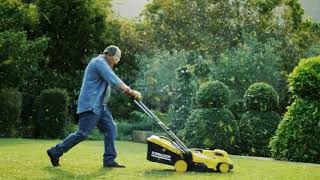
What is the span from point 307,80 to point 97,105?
5380 mm

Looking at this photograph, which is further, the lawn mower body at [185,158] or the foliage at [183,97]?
the foliage at [183,97]

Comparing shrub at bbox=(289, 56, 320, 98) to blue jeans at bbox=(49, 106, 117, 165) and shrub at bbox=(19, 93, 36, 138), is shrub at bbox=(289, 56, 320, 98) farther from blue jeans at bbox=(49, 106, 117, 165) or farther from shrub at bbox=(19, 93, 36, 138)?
shrub at bbox=(19, 93, 36, 138)

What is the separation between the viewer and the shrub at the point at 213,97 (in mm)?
15203

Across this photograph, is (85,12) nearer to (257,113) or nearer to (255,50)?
(255,50)

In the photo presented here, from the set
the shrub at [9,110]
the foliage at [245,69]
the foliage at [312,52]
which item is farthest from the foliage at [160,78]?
the shrub at [9,110]

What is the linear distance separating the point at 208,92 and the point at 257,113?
1.30 m

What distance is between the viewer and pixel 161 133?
18688 mm

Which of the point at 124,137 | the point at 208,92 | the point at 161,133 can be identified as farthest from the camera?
the point at 124,137

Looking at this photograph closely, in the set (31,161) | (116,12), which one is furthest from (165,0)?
(31,161)

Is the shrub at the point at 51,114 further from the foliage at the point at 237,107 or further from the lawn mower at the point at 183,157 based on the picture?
the lawn mower at the point at 183,157

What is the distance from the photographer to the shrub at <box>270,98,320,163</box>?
1296cm

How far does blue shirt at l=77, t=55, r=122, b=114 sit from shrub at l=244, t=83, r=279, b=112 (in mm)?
6406

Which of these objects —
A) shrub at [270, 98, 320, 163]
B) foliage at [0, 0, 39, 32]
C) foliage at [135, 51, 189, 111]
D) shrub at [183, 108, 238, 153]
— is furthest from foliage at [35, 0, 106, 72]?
shrub at [270, 98, 320, 163]

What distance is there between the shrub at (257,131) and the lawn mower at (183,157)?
542cm
